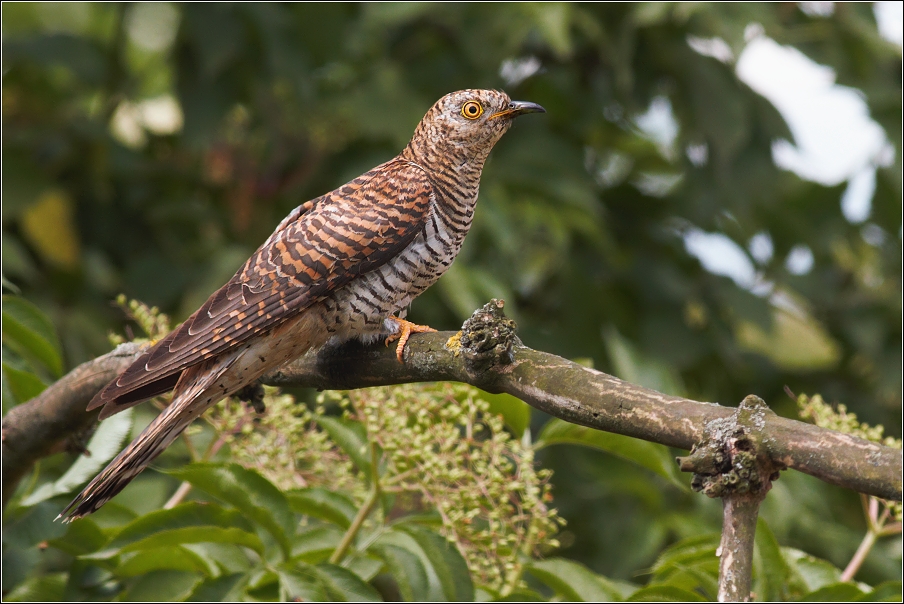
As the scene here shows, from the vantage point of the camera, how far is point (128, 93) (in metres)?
4.40

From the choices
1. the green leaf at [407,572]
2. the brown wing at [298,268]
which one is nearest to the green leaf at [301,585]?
the green leaf at [407,572]

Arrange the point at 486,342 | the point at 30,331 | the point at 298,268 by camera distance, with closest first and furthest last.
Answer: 1. the point at 486,342
2. the point at 298,268
3. the point at 30,331

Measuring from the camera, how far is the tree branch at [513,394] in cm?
137

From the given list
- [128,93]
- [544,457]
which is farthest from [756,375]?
[128,93]

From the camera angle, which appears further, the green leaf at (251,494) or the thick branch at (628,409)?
the green leaf at (251,494)

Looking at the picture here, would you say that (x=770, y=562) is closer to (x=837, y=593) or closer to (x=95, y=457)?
(x=837, y=593)

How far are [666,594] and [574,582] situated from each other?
0.74 feet

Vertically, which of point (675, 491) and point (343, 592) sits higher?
point (675, 491)

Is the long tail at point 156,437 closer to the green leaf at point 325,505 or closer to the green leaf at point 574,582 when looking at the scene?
the green leaf at point 325,505

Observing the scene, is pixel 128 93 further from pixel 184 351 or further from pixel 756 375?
pixel 756 375

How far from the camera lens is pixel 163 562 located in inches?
90.1

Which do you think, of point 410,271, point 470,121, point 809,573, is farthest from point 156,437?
point 809,573

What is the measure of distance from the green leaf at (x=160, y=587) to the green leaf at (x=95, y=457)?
12.2 inches

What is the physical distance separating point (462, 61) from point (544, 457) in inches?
69.1
